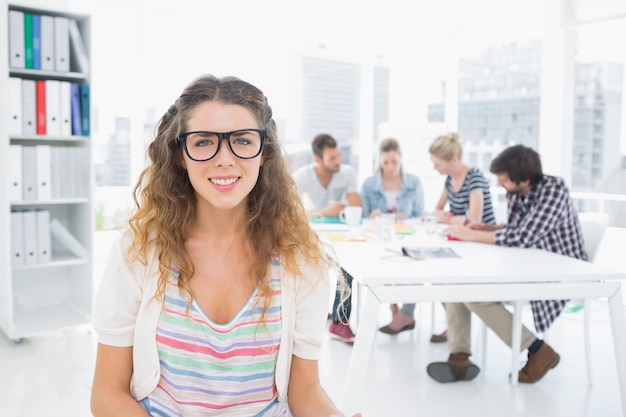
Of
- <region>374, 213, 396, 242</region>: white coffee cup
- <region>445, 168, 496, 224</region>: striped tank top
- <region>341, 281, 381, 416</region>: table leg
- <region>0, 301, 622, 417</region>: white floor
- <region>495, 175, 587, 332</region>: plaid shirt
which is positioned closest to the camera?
<region>341, 281, 381, 416</region>: table leg

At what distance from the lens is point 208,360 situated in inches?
47.1

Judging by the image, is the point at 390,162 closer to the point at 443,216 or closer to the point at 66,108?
the point at 443,216

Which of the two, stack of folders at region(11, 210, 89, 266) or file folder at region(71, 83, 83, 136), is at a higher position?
file folder at region(71, 83, 83, 136)

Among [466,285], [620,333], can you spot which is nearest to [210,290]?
[466,285]

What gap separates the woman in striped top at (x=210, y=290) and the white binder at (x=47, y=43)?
2.28m

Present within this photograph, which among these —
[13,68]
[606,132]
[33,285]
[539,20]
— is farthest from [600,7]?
[33,285]

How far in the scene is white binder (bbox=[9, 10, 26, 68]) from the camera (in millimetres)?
3121

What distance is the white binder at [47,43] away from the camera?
322 centimetres

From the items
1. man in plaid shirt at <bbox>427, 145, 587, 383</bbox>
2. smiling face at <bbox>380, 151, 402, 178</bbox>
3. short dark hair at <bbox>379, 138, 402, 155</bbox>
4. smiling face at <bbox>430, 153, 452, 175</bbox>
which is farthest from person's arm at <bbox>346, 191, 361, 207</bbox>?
man in plaid shirt at <bbox>427, 145, 587, 383</bbox>

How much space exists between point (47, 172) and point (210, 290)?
2441 millimetres

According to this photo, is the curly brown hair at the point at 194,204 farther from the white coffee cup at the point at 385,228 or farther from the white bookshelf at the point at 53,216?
the white bookshelf at the point at 53,216

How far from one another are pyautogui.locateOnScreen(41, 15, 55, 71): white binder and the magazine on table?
2.19m

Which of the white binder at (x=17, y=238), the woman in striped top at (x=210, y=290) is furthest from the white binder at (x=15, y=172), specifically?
the woman in striped top at (x=210, y=290)

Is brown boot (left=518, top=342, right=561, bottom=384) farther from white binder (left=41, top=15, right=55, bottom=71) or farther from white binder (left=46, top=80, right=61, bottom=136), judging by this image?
white binder (left=41, top=15, right=55, bottom=71)
